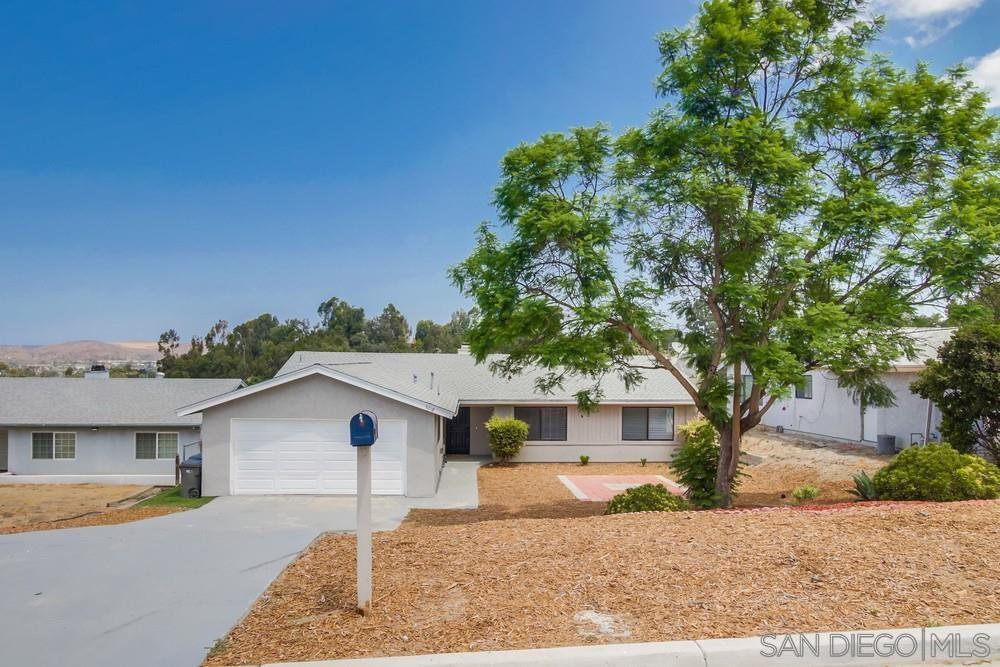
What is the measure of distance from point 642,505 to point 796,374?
3.57m

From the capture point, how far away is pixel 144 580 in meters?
7.59

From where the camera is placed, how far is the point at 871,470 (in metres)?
17.3

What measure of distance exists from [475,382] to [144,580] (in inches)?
656

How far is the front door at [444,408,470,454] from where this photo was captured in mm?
24359

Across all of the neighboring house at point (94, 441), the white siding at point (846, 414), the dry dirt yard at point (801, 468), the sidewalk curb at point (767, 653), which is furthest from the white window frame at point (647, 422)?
the sidewalk curb at point (767, 653)

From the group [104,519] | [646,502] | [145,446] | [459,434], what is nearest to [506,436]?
[459,434]

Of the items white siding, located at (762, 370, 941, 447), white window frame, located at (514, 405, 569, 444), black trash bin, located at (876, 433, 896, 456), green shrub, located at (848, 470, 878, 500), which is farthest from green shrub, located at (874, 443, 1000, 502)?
white window frame, located at (514, 405, 569, 444)

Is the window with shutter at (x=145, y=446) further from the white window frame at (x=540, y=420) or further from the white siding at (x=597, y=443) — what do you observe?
the white window frame at (x=540, y=420)

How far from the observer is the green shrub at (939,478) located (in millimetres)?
10266

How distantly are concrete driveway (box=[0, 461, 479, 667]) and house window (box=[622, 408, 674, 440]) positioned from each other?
39.4ft

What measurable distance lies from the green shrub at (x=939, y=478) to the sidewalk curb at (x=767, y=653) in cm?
703

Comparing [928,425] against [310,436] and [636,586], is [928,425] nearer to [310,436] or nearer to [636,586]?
[636,586]

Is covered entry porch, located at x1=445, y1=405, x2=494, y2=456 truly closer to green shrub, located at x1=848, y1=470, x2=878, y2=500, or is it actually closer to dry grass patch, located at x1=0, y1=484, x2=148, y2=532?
dry grass patch, located at x1=0, y1=484, x2=148, y2=532

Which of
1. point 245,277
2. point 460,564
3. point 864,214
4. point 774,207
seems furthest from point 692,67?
point 245,277
